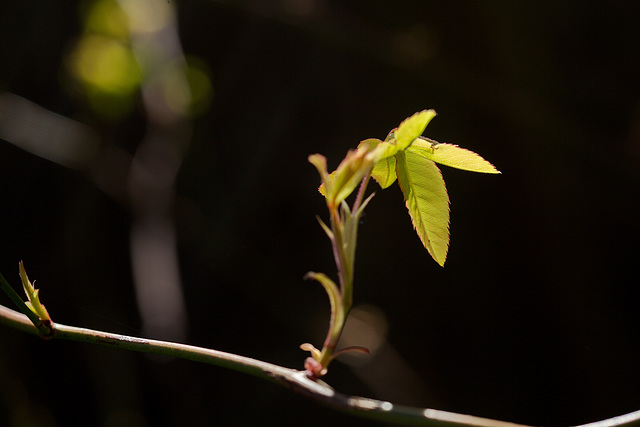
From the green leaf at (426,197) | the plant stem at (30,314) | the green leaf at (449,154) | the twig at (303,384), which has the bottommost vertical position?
the plant stem at (30,314)

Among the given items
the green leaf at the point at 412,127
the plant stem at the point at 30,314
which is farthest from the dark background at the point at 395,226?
the green leaf at the point at 412,127

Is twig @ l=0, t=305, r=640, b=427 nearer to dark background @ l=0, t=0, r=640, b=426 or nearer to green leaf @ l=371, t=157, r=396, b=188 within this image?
green leaf @ l=371, t=157, r=396, b=188

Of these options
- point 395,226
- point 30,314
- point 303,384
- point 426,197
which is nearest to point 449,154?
point 426,197

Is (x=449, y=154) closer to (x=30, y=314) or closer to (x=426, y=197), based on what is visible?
(x=426, y=197)

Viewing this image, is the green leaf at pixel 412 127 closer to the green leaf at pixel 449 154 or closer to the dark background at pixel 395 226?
the green leaf at pixel 449 154

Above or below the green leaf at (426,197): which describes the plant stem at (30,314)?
below

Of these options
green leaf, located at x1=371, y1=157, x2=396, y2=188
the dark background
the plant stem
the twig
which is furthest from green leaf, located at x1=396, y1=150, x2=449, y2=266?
the dark background
